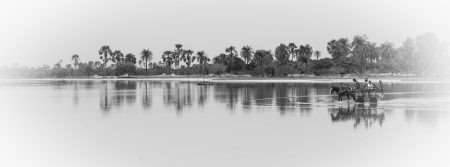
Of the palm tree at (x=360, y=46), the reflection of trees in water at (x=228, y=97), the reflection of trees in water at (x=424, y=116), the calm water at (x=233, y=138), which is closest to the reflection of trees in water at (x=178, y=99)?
the reflection of trees in water at (x=228, y=97)

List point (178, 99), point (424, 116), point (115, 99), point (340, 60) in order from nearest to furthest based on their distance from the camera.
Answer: point (424, 116)
point (178, 99)
point (115, 99)
point (340, 60)

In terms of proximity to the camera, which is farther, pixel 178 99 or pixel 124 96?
pixel 124 96

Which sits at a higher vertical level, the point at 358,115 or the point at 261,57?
the point at 261,57

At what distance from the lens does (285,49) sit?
18138 centimetres

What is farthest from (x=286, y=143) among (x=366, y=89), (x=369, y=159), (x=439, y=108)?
(x=366, y=89)

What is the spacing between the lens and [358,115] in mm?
26625

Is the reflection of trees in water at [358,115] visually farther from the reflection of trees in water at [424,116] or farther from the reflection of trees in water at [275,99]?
the reflection of trees in water at [275,99]

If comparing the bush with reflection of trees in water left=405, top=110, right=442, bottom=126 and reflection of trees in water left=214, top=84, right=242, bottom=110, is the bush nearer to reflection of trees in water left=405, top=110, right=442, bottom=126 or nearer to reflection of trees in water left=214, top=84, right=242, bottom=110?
reflection of trees in water left=214, top=84, right=242, bottom=110

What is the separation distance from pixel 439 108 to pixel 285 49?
15208 cm

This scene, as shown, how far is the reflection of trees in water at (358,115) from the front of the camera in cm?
2391

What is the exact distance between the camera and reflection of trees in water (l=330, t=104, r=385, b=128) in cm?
2391

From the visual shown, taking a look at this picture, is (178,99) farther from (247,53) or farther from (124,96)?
(247,53)

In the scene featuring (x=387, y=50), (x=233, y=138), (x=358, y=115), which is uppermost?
(x=387, y=50)

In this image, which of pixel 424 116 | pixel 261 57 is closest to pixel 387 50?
pixel 261 57
